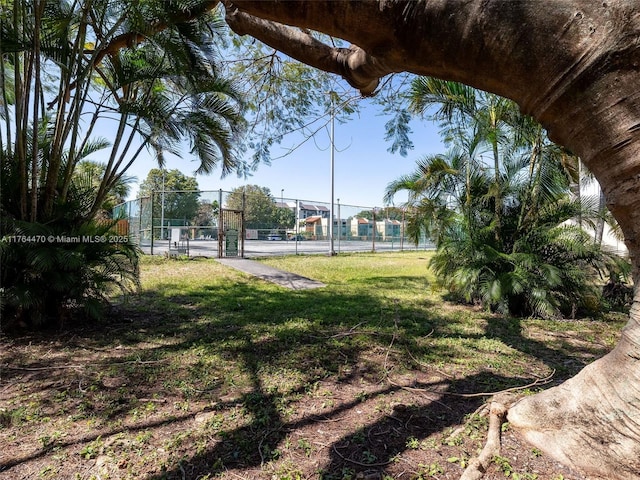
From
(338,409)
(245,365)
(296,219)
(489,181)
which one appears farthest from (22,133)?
(296,219)

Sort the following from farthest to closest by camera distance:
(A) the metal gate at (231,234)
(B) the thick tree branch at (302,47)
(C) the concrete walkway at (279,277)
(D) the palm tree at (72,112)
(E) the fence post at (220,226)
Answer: (A) the metal gate at (231,234) < (E) the fence post at (220,226) < (C) the concrete walkway at (279,277) < (D) the palm tree at (72,112) < (B) the thick tree branch at (302,47)

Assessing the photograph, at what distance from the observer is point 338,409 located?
2.38 m

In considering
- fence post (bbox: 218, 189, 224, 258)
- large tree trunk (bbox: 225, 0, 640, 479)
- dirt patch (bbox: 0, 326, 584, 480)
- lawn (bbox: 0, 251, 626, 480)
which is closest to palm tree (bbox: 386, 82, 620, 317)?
lawn (bbox: 0, 251, 626, 480)

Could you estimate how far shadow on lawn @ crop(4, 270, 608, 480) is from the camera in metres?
1.95

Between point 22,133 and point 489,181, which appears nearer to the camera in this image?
point 22,133

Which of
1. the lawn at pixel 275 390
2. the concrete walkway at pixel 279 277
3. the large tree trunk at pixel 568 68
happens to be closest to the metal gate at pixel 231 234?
the concrete walkway at pixel 279 277

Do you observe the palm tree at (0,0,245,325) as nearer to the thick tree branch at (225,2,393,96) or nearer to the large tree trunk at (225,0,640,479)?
the thick tree branch at (225,2,393,96)

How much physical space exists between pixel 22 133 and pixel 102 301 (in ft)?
6.95

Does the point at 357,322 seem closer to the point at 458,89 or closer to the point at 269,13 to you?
the point at 458,89

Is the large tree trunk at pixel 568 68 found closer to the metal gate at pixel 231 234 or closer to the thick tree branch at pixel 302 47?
the thick tree branch at pixel 302 47

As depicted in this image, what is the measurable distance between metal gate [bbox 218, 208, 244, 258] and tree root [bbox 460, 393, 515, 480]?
1254cm

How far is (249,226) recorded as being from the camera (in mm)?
16188

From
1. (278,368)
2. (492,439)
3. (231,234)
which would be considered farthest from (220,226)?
(492,439)

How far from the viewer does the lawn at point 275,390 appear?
1.80 metres
